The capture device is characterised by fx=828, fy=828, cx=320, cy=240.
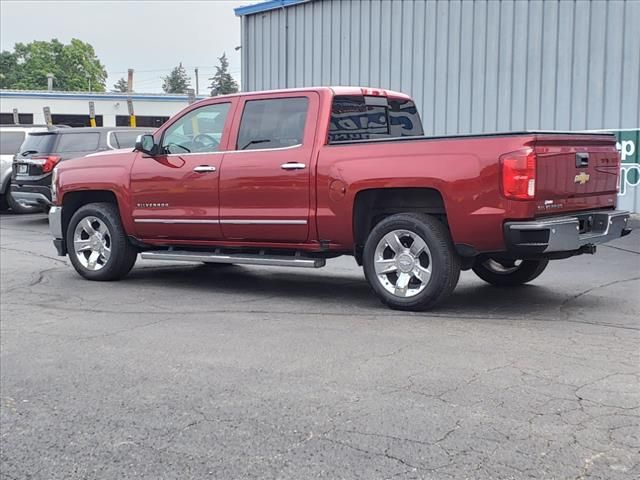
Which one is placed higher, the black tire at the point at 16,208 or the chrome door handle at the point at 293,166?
the chrome door handle at the point at 293,166

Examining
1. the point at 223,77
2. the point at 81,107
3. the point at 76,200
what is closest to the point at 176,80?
the point at 223,77

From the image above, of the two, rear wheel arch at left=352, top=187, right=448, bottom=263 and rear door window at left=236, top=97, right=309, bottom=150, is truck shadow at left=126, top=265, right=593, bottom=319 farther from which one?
rear door window at left=236, top=97, right=309, bottom=150

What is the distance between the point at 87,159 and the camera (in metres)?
9.24

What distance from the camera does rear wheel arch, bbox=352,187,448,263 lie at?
7016 millimetres

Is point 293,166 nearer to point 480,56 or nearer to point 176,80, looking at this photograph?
point 480,56

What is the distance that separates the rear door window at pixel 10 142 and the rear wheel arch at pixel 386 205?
44.8ft

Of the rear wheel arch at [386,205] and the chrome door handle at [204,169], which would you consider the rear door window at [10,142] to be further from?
the rear wheel arch at [386,205]

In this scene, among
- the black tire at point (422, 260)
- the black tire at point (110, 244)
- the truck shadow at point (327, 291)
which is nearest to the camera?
the black tire at point (422, 260)

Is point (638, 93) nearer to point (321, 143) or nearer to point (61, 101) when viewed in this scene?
point (321, 143)

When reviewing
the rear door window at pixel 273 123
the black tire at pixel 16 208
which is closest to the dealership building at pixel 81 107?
the black tire at pixel 16 208

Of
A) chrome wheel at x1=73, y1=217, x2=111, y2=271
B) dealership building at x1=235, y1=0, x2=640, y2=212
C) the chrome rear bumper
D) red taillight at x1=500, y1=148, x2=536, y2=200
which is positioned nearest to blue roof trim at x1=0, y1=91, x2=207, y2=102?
dealership building at x1=235, y1=0, x2=640, y2=212

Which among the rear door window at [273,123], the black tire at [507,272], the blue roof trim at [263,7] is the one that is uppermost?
the blue roof trim at [263,7]

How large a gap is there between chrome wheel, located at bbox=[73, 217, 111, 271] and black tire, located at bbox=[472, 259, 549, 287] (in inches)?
157

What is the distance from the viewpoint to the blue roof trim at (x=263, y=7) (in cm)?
1797
